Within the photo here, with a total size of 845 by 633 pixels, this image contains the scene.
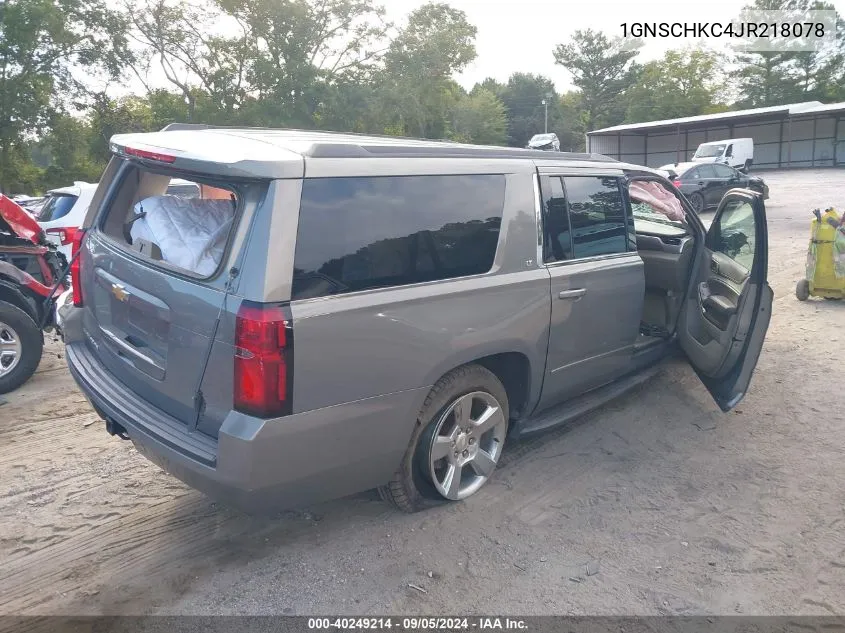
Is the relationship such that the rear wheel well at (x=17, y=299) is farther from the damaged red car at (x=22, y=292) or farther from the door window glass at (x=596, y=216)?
the door window glass at (x=596, y=216)

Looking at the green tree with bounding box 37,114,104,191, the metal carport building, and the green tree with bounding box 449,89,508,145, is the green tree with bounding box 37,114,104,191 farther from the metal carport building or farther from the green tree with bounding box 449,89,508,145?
the metal carport building

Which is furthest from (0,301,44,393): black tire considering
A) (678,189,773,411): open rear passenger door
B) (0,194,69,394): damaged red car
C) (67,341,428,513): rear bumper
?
(678,189,773,411): open rear passenger door

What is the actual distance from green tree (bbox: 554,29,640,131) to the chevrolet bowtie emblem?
65498 millimetres

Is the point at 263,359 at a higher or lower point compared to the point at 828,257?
higher

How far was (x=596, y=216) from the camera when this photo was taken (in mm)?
4406

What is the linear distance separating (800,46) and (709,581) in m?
59.2

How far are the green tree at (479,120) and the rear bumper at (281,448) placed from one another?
4645cm

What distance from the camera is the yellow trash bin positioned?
8.05 meters

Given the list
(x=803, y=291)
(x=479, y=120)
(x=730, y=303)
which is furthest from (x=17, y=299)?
(x=479, y=120)

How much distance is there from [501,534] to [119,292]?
232cm

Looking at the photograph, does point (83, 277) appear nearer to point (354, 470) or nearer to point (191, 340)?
point (191, 340)

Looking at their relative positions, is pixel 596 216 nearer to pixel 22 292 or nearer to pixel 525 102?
pixel 22 292

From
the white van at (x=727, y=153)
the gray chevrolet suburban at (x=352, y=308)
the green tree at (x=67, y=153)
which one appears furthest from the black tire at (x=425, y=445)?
the green tree at (x=67, y=153)

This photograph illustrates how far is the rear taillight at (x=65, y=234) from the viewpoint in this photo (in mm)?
Answer: 8094
